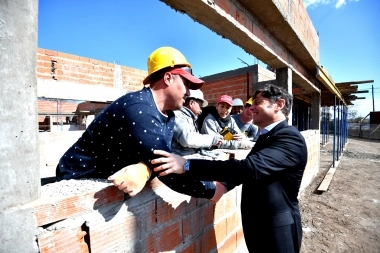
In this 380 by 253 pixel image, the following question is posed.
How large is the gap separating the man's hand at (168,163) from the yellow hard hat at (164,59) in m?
0.59

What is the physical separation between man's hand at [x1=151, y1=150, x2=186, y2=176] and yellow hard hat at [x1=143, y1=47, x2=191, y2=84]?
1.94 feet

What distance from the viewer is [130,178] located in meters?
1.02

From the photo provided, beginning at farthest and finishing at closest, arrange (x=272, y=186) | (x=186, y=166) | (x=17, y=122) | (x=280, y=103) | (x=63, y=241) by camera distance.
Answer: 1. (x=280, y=103)
2. (x=272, y=186)
3. (x=186, y=166)
4. (x=63, y=241)
5. (x=17, y=122)

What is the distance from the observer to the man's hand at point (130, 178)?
1008 millimetres

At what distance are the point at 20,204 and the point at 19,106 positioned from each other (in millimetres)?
400

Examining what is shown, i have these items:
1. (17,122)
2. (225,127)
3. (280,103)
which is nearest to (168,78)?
(17,122)

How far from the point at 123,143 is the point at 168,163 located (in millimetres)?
272

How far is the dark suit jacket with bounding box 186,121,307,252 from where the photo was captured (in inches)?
56.7

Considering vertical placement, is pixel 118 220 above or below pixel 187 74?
below

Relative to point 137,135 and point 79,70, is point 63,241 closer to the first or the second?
point 137,135

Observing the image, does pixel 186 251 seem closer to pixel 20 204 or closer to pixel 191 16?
pixel 20 204

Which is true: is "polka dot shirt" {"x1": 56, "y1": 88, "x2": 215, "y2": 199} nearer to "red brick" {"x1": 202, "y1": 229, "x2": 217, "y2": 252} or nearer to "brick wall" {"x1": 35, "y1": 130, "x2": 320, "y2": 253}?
"brick wall" {"x1": 35, "y1": 130, "x2": 320, "y2": 253}

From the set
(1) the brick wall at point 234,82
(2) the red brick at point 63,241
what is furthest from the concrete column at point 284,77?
(2) the red brick at point 63,241

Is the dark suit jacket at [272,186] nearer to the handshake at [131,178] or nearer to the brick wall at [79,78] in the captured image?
the handshake at [131,178]
